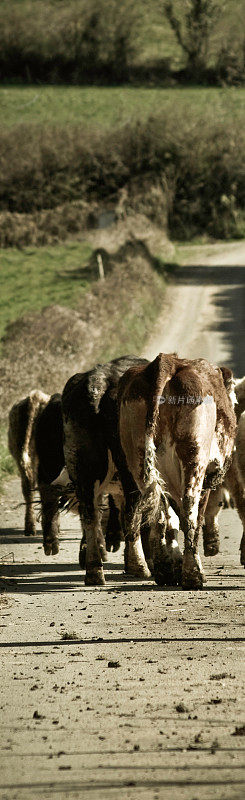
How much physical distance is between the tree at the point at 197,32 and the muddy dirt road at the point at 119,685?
230 ft

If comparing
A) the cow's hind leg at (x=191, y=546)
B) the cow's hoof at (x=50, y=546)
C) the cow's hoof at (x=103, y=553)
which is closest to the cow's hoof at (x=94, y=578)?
the cow's hind leg at (x=191, y=546)

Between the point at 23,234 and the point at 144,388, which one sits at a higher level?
the point at 144,388

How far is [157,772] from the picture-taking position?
6.04 m

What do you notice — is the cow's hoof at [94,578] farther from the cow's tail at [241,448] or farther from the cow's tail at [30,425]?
the cow's tail at [30,425]

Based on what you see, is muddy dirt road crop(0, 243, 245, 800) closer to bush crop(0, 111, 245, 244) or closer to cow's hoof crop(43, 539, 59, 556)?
cow's hoof crop(43, 539, 59, 556)

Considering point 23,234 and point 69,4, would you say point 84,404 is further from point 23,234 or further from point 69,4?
point 69,4

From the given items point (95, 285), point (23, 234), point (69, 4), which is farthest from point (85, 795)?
point (69, 4)

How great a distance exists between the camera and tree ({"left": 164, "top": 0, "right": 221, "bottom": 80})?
80.9 metres

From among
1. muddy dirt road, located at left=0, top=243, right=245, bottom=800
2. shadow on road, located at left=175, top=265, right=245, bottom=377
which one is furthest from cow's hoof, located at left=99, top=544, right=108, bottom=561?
shadow on road, located at left=175, top=265, right=245, bottom=377

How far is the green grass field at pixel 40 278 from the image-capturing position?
1687 inches

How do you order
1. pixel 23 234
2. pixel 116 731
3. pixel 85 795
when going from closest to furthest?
pixel 85 795 < pixel 116 731 < pixel 23 234

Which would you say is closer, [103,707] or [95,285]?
[103,707]

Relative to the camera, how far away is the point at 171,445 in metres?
Answer: 11.4

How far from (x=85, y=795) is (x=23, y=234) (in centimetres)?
5164
